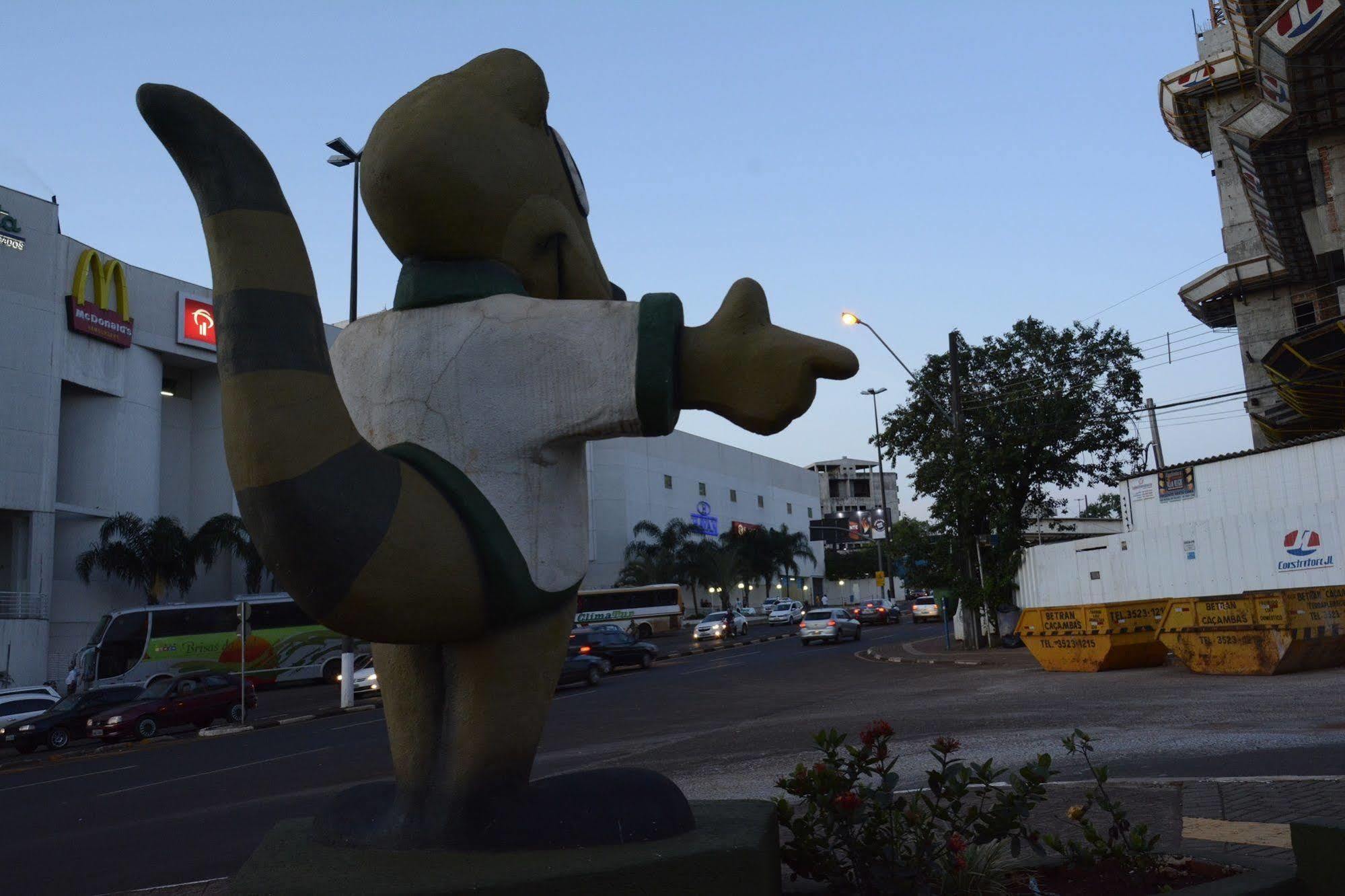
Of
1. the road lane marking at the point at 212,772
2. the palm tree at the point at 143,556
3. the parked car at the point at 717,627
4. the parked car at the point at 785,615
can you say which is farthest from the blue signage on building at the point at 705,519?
the road lane marking at the point at 212,772

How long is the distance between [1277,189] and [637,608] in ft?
99.6

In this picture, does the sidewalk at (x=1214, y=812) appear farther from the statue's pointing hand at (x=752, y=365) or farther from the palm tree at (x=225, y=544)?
the palm tree at (x=225, y=544)

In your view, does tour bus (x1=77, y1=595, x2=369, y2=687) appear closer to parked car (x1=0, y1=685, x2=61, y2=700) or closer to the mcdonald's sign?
A: parked car (x1=0, y1=685, x2=61, y2=700)

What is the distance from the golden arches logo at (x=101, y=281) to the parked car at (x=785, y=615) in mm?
34724

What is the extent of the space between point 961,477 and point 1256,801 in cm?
1785

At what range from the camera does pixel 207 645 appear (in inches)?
1164

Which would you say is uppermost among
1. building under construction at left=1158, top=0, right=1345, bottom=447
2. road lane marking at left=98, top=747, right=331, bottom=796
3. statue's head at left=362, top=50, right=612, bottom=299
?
building under construction at left=1158, top=0, right=1345, bottom=447

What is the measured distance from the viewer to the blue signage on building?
2859 inches

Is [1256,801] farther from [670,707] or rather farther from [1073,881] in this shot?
[670,707]

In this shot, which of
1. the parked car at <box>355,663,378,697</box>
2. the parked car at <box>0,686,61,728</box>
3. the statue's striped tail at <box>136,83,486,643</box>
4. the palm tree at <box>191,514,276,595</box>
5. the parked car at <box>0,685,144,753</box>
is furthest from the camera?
the palm tree at <box>191,514,276,595</box>

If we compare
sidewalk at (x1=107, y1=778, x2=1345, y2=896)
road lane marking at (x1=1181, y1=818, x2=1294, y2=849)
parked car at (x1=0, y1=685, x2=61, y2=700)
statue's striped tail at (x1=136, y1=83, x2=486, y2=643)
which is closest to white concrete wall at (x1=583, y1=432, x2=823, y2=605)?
parked car at (x1=0, y1=685, x2=61, y2=700)

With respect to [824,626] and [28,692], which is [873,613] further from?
[28,692]

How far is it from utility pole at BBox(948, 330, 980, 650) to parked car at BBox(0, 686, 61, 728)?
812 inches

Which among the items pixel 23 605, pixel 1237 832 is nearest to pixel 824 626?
pixel 23 605
